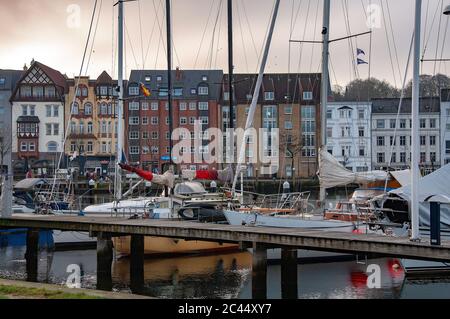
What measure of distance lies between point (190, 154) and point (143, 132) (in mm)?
8415

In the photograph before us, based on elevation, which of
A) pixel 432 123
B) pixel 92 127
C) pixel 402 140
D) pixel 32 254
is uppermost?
pixel 432 123

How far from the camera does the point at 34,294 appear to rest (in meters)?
16.6

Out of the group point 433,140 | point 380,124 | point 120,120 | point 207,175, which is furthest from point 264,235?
point 433,140

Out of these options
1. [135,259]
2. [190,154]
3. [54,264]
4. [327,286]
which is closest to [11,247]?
[54,264]

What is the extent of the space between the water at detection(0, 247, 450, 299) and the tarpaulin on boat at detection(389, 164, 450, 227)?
11.2 ft

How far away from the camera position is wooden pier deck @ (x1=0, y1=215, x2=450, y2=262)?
20.8m

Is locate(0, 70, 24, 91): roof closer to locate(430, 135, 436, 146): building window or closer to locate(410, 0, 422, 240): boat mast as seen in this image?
locate(430, 135, 436, 146): building window

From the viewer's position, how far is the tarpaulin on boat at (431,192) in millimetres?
25625

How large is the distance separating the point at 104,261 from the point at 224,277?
5628mm

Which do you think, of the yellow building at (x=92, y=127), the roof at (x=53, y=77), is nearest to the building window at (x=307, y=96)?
the yellow building at (x=92, y=127)

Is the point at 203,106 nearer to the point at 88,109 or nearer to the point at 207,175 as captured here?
the point at 88,109

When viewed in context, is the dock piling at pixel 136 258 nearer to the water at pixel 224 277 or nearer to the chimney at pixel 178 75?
the water at pixel 224 277

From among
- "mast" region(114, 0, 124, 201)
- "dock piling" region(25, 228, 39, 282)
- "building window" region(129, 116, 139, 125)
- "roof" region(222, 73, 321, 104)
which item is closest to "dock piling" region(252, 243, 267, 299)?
"dock piling" region(25, 228, 39, 282)
